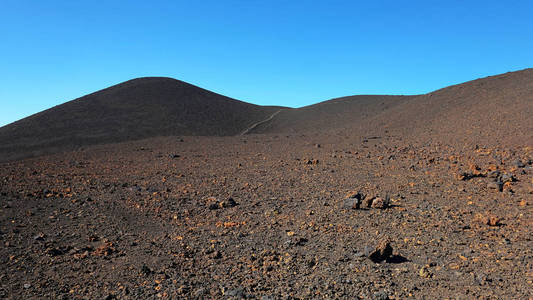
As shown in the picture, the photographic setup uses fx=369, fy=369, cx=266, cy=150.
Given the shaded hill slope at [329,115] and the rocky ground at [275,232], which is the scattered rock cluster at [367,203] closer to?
the rocky ground at [275,232]

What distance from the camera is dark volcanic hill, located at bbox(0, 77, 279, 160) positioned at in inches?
874

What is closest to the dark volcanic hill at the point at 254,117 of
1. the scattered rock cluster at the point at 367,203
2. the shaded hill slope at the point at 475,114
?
the shaded hill slope at the point at 475,114

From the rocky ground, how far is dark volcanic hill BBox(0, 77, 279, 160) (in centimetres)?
1334

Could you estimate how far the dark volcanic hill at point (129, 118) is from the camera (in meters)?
22.2

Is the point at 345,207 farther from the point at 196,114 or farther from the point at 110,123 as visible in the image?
the point at 196,114

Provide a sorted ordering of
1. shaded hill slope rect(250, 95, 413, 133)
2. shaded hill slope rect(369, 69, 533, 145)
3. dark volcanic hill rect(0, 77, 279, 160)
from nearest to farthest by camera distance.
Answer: shaded hill slope rect(369, 69, 533, 145)
dark volcanic hill rect(0, 77, 279, 160)
shaded hill slope rect(250, 95, 413, 133)

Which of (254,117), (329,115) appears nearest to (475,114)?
(329,115)

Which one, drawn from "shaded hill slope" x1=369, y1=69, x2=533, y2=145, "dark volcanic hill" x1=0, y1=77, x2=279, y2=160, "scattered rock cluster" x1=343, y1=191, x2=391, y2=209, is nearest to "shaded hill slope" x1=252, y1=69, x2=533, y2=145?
"shaded hill slope" x1=369, y1=69, x2=533, y2=145

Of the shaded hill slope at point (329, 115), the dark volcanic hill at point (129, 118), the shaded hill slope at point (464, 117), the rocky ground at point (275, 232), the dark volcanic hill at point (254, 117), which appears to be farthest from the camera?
the shaded hill slope at point (329, 115)

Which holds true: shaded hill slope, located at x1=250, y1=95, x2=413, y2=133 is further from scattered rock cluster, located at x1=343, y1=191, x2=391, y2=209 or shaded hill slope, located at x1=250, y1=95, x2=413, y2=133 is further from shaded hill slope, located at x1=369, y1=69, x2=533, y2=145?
scattered rock cluster, located at x1=343, y1=191, x2=391, y2=209

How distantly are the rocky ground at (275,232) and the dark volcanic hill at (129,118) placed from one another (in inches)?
525

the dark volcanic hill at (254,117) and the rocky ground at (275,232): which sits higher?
the dark volcanic hill at (254,117)

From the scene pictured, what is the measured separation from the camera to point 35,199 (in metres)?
7.08

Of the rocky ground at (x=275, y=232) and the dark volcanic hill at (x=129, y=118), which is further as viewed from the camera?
the dark volcanic hill at (x=129, y=118)
